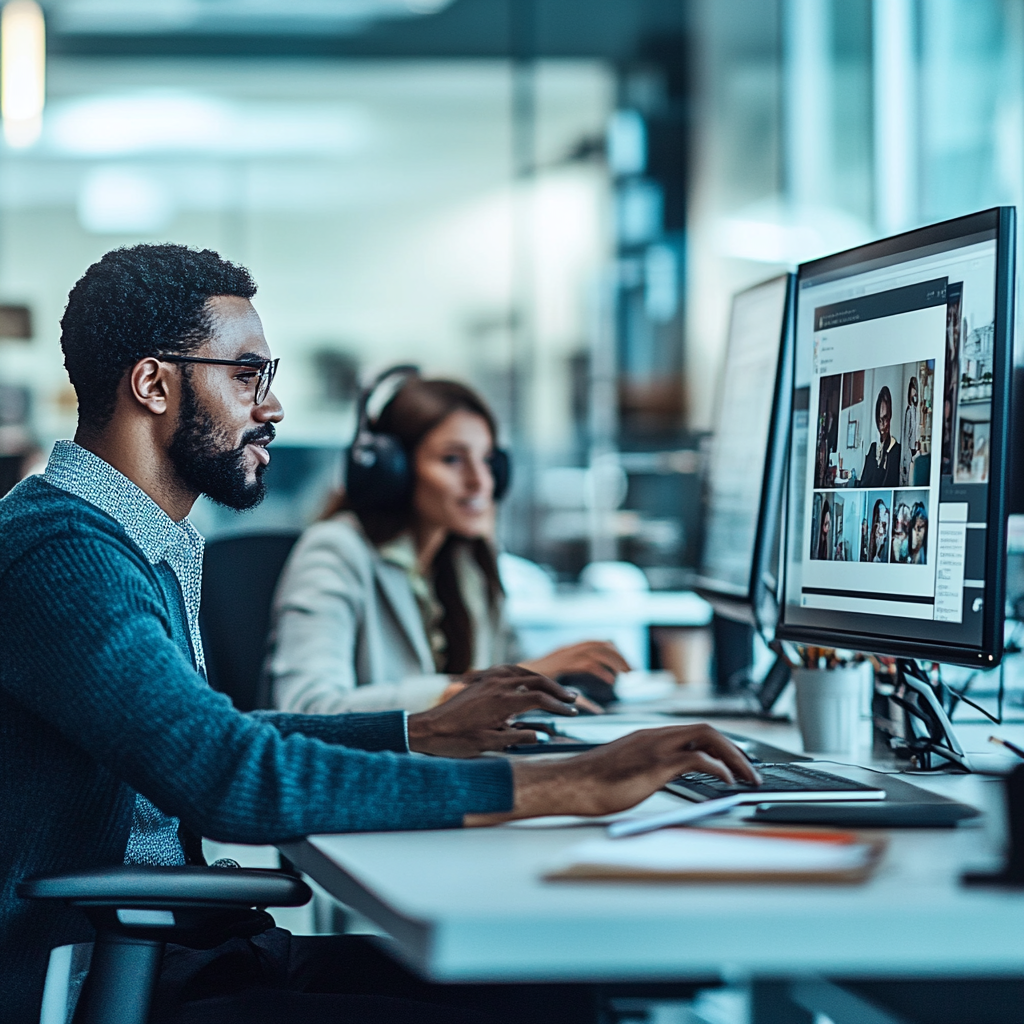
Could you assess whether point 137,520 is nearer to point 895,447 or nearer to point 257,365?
point 257,365

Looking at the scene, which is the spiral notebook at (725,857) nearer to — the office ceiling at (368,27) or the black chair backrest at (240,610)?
the black chair backrest at (240,610)

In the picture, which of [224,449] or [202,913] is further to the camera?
[224,449]

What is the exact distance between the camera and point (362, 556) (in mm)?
2047

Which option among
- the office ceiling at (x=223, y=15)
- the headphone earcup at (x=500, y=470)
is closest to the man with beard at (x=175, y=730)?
the headphone earcup at (x=500, y=470)

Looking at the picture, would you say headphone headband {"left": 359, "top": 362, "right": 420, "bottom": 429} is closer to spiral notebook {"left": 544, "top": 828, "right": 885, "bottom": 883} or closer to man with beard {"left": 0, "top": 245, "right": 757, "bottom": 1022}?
man with beard {"left": 0, "top": 245, "right": 757, "bottom": 1022}

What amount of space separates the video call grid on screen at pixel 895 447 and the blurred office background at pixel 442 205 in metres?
4.05

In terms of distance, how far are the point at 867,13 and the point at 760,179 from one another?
3.10 feet

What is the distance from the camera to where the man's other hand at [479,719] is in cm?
134

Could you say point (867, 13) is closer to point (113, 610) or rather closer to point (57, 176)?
point (57, 176)

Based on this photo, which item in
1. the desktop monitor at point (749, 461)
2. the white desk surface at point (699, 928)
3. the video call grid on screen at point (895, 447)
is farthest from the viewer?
the desktop monitor at point (749, 461)

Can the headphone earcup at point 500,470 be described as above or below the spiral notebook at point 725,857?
above

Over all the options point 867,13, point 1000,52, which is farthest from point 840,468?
point 867,13

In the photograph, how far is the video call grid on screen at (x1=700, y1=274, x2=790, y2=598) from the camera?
5.22 ft

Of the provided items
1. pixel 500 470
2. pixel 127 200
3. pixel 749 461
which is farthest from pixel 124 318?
pixel 127 200
